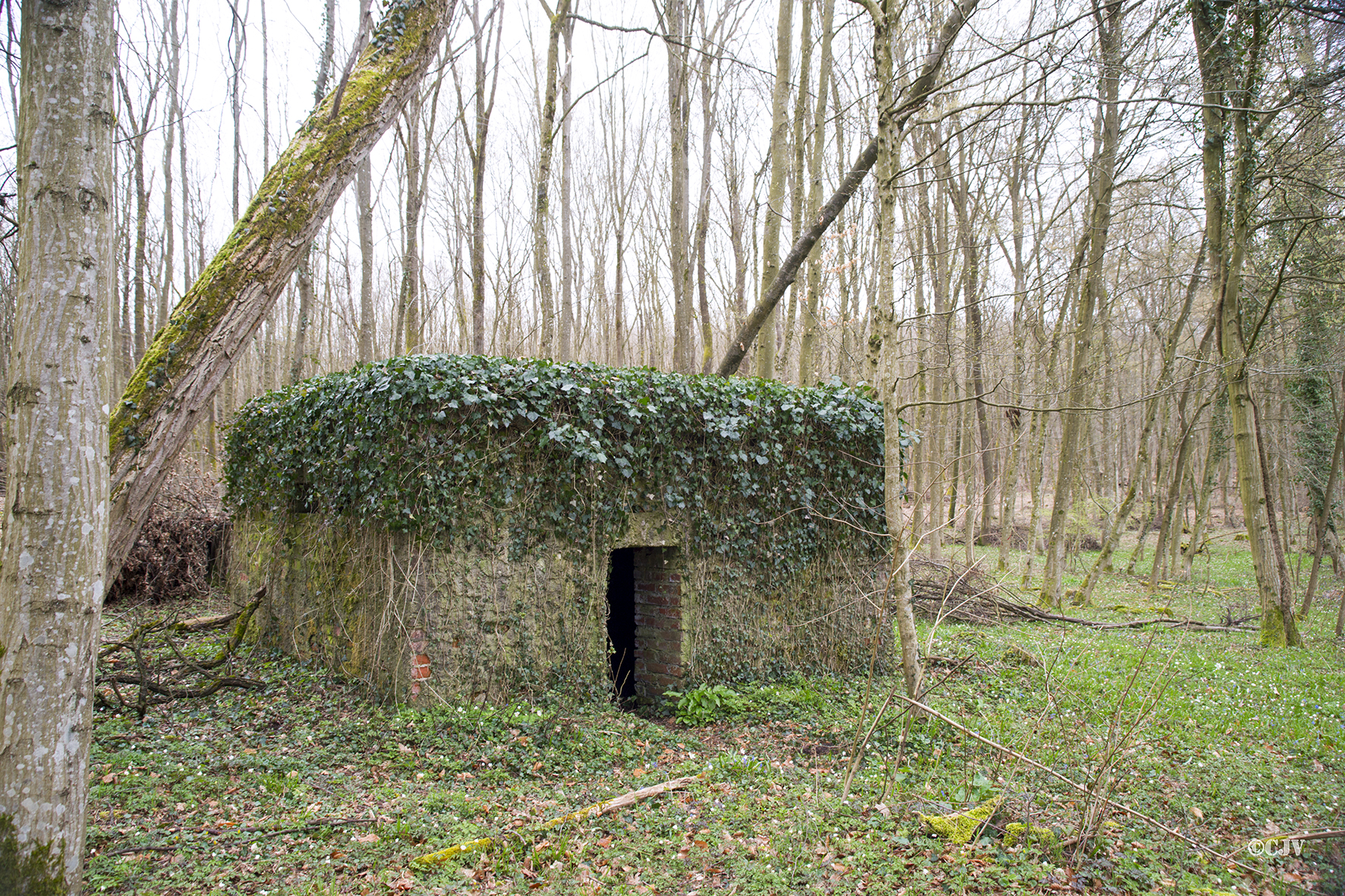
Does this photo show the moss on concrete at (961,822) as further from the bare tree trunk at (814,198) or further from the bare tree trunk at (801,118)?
the bare tree trunk at (801,118)

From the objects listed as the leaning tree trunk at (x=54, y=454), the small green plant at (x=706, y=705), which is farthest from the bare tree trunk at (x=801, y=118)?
the leaning tree trunk at (x=54, y=454)

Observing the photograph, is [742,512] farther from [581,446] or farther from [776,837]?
[776,837]

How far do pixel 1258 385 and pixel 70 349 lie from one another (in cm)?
1961

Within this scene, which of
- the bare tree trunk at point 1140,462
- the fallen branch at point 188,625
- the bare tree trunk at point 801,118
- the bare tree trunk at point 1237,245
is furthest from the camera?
the bare tree trunk at point 1140,462


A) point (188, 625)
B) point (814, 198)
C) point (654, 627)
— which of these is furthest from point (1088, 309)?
point (188, 625)

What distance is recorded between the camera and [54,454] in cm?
255

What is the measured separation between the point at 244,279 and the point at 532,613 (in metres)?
3.36

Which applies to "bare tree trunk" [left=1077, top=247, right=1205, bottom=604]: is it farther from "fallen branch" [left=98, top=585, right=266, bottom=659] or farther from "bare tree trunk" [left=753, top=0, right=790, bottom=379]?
"fallen branch" [left=98, top=585, right=266, bottom=659]

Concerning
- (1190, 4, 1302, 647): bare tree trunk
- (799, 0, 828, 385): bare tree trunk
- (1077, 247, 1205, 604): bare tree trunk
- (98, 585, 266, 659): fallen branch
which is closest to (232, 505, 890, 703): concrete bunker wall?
(98, 585, 266, 659): fallen branch

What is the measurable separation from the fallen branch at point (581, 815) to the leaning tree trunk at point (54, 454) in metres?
1.40

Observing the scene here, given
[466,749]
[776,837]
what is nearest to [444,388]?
[466,749]

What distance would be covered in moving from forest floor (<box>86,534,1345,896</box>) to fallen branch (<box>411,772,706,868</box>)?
0.05 m

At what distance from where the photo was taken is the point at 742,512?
23.5 ft

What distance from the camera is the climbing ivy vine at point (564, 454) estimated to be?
543 cm
